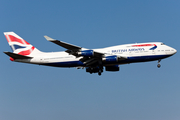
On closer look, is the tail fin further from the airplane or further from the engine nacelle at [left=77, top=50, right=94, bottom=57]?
the engine nacelle at [left=77, top=50, right=94, bottom=57]

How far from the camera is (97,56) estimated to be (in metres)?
44.2

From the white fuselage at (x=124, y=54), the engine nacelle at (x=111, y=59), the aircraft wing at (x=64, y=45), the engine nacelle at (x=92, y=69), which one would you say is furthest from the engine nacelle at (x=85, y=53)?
the engine nacelle at (x=92, y=69)

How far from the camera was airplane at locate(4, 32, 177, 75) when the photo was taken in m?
43.6

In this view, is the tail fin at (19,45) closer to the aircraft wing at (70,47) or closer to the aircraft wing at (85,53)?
the aircraft wing at (70,47)

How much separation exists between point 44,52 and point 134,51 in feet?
53.2

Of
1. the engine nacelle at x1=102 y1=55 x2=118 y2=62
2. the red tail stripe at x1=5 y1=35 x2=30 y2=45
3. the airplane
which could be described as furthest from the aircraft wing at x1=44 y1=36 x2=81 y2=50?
the red tail stripe at x1=5 y1=35 x2=30 y2=45

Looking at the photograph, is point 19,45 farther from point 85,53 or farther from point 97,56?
point 97,56

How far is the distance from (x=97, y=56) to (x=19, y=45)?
15.6 meters

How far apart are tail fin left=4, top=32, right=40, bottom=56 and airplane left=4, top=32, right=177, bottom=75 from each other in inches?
9.7

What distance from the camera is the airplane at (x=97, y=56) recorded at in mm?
43566

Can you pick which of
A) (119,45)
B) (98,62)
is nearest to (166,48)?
(119,45)

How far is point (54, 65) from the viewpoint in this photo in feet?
155

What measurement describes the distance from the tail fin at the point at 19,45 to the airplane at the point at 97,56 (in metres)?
0.25

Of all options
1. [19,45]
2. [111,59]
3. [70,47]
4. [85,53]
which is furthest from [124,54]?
[19,45]
